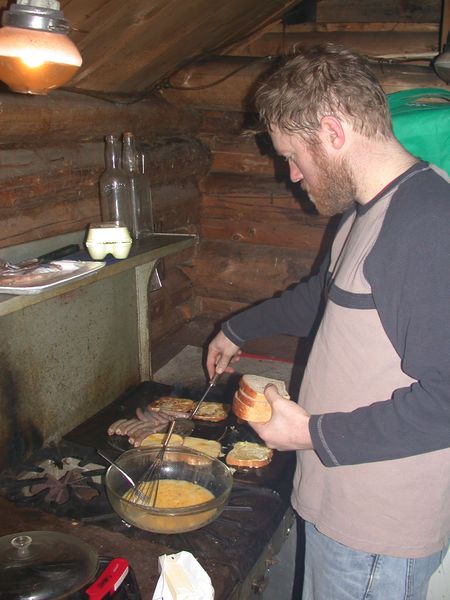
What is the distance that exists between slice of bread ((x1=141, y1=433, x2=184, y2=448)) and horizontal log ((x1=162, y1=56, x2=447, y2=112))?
1990 mm

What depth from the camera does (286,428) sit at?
57.9 inches

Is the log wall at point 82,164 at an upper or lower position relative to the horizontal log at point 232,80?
lower

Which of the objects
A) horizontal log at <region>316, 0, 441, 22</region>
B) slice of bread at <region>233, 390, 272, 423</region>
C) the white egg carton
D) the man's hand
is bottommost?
slice of bread at <region>233, 390, 272, 423</region>

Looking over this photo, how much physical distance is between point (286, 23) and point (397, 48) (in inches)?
26.0

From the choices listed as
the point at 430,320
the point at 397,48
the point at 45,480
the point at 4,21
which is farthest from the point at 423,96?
the point at 45,480

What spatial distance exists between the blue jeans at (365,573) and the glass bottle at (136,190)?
1510 mm

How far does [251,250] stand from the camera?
3861mm

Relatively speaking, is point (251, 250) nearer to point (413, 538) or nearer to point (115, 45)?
point (115, 45)

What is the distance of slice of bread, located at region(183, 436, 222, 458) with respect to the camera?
2039 mm

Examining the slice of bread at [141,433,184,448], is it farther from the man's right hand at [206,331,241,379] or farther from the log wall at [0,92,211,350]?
the log wall at [0,92,211,350]

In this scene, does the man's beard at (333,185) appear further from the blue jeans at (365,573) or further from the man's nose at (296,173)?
the blue jeans at (365,573)

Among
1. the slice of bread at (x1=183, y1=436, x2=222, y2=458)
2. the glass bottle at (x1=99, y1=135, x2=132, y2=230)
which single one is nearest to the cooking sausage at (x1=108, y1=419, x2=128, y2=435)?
the slice of bread at (x1=183, y1=436, x2=222, y2=458)

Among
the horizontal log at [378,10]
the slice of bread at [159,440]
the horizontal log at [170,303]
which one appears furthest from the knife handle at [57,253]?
the horizontal log at [378,10]

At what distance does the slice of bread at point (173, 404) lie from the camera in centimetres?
232
